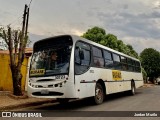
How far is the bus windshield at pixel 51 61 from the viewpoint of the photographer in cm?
1179

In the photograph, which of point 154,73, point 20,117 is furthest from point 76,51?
point 154,73

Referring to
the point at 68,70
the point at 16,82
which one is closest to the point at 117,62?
the point at 16,82

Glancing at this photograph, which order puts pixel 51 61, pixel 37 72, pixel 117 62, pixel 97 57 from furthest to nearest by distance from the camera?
pixel 117 62 → pixel 97 57 → pixel 37 72 → pixel 51 61

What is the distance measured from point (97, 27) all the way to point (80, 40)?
30217 mm

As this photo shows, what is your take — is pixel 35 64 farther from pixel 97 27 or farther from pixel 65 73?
pixel 97 27

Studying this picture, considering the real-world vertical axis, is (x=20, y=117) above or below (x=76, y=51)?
below

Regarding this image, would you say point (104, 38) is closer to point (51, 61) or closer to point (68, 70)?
point (51, 61)

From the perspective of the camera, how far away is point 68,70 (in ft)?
37.8

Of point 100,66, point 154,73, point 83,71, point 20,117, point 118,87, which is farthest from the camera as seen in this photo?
point 154,73

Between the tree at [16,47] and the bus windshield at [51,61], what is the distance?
315cm

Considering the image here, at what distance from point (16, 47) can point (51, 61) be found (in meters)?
4.93

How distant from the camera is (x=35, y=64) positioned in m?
12.8

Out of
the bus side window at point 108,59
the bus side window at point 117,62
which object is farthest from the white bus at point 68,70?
the bus side window at point 117,62

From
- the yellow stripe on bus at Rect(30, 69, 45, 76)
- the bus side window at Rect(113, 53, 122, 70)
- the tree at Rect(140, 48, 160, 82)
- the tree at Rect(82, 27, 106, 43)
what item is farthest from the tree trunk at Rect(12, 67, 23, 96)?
the tree at Rect(140, 48, 160, 82)
